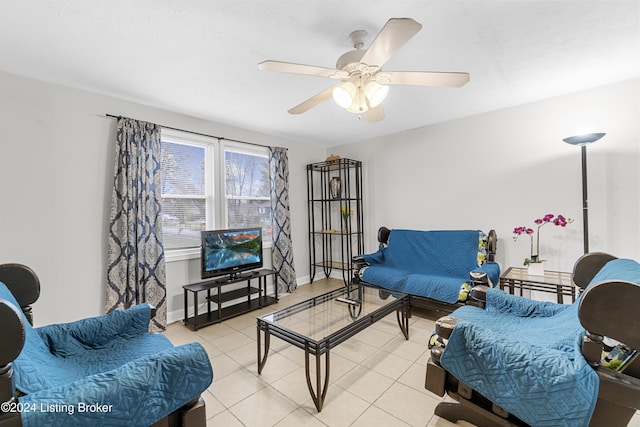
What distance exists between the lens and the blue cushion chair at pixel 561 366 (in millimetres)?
921

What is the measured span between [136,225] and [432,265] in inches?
130

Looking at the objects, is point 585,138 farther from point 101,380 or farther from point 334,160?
point 101,380

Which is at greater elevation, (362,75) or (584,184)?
(362,75)

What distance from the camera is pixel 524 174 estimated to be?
307cm

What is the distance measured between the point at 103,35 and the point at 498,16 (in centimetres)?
247

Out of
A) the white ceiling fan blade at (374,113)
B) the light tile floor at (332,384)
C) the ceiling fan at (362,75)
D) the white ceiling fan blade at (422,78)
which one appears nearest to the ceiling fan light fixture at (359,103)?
the ceiling fan at (362,75)

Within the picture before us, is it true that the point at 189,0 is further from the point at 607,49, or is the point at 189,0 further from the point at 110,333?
the point at 607,49

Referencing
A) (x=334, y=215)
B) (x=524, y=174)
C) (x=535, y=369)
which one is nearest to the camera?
(x=535, y=369)

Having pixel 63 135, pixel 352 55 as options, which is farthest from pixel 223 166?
pixel 352 55

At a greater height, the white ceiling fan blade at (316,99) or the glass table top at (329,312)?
the white ceiling fan blade at (316,99)

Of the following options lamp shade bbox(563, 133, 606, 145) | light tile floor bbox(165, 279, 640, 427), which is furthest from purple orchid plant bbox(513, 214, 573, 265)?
light tile floor bbox(165, 279, 640, 427)

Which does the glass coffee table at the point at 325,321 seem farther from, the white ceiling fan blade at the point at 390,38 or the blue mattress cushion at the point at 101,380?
the white ceiling fan blade at the point at 390,38

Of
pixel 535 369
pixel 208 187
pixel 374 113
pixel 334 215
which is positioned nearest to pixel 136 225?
pixel 208 187

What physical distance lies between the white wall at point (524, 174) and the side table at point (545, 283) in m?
0.38
